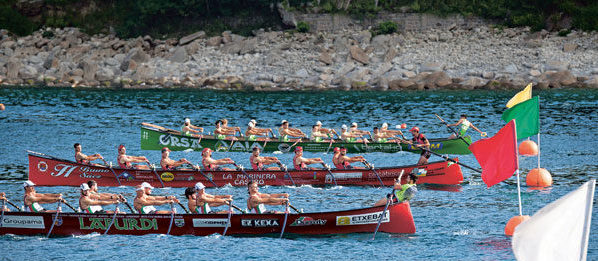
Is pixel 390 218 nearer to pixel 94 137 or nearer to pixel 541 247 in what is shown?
pixel 541 247

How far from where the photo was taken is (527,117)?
120 ft

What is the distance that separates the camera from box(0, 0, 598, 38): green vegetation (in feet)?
277

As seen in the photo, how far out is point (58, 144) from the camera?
48.0m

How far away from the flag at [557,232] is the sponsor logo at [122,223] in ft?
49.6

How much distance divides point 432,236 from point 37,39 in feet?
249

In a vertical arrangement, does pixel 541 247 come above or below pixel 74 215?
above

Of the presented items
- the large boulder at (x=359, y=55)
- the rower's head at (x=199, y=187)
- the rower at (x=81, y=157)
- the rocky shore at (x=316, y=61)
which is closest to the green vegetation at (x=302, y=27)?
the rocky shore at (x=316, y=61)

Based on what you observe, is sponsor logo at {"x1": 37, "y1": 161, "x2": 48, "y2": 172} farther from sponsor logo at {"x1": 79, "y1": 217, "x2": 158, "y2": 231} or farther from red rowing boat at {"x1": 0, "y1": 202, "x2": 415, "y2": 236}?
Result: sponsor logo at {"x1": 79, "y1": 217, "x2": 158, "y2": 231}

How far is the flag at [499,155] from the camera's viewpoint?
25.5 meters

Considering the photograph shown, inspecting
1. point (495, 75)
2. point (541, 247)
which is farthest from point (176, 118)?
point (541, 247)

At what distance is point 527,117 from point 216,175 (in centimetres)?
1355

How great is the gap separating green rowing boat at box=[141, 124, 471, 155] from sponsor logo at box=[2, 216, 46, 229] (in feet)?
60.4

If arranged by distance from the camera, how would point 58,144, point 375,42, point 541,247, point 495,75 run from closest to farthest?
point 541,247 < point 58,144 < point 495,75 < point 375,42

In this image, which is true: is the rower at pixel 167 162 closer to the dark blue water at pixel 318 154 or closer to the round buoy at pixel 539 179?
the dark blue water at pixel 318 154
